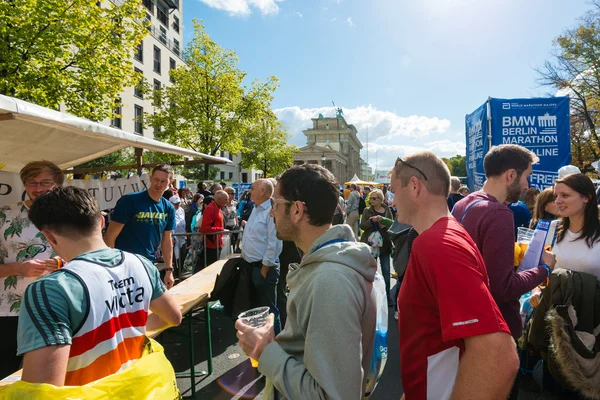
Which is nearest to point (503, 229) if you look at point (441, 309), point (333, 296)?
point (441, 309)

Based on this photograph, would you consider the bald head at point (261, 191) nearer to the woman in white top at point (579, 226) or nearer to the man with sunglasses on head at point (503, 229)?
the man with sunglasses on head at point (503, 229)

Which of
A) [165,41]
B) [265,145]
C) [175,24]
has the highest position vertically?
[175,24]

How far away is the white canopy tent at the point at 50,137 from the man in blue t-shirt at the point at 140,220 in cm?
63

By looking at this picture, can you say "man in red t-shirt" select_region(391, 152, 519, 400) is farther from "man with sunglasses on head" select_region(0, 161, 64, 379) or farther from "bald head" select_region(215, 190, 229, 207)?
"bald head" select_region(215, 190, 229, 207)

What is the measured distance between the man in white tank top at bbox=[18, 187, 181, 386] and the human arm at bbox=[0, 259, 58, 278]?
1.32 metres

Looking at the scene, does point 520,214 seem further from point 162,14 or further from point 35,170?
point 162,14

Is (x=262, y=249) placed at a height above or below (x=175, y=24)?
below

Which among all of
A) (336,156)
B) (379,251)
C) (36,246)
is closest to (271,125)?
(379,251)

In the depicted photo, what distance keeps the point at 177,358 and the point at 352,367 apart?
13.6 ft

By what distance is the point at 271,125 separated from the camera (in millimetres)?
39156

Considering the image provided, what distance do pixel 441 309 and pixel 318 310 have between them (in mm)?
453

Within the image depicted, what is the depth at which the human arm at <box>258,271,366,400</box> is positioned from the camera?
119 cm

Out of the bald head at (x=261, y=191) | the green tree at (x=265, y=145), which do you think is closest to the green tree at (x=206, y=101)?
the green tree at (x=265, y=145)

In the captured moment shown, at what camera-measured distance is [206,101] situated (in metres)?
22.6
